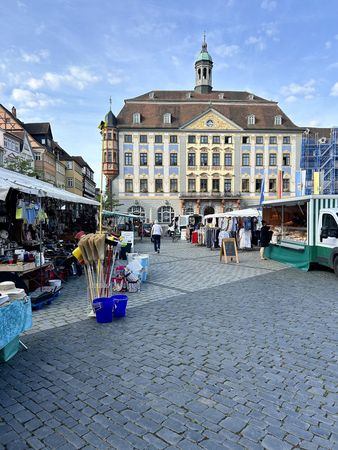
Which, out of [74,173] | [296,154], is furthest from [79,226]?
[74,173]

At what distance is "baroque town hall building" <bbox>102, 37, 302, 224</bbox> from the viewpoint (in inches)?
1849

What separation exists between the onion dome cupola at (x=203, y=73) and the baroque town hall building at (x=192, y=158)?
31.1 ft

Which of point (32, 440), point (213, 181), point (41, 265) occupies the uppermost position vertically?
point (213, 181)

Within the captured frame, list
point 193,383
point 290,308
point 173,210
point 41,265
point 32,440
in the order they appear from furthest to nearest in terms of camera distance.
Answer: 1. point 173,210
2. point 41,265
3. point 290,308
4. point 193,383
5. point 32,440

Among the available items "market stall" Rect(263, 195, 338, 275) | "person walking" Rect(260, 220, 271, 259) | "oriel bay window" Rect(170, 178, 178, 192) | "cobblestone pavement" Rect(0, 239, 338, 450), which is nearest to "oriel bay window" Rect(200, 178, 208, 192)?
"oriel bay window" Rect(170, 178, 178, 192)

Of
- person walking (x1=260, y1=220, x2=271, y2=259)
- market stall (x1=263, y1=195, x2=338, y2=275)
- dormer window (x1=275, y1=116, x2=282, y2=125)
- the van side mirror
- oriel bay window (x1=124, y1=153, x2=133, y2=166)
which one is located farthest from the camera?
dormer window (x1=275, y1=116, x2=282, y2=125)

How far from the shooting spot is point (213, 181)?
1911 inches

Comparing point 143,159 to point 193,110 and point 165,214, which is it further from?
point 193,110

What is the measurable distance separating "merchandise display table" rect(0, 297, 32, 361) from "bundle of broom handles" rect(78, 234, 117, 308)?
1.64m

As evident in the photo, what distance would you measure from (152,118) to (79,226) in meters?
35.6

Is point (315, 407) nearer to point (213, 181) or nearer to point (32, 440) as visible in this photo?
point (32, 440)

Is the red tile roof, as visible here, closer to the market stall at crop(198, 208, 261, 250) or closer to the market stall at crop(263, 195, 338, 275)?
the market stall at crop(198, 208, 261, 250)

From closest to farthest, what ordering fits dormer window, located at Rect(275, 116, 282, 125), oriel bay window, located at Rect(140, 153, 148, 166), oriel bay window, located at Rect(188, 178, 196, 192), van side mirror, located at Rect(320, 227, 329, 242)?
van side mirror, located at Rect(320, 227, 329, 242) → oriel bay window, located at Rect(140, 153, 148, 166) → oriel bay window, located at Rect(188, 178, 196, 192) → dormer window, located at Rect(275, 116, 282, 125)

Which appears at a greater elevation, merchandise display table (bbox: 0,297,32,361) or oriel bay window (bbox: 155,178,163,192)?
oriel bay window (bbox: 155,178,163,192)
